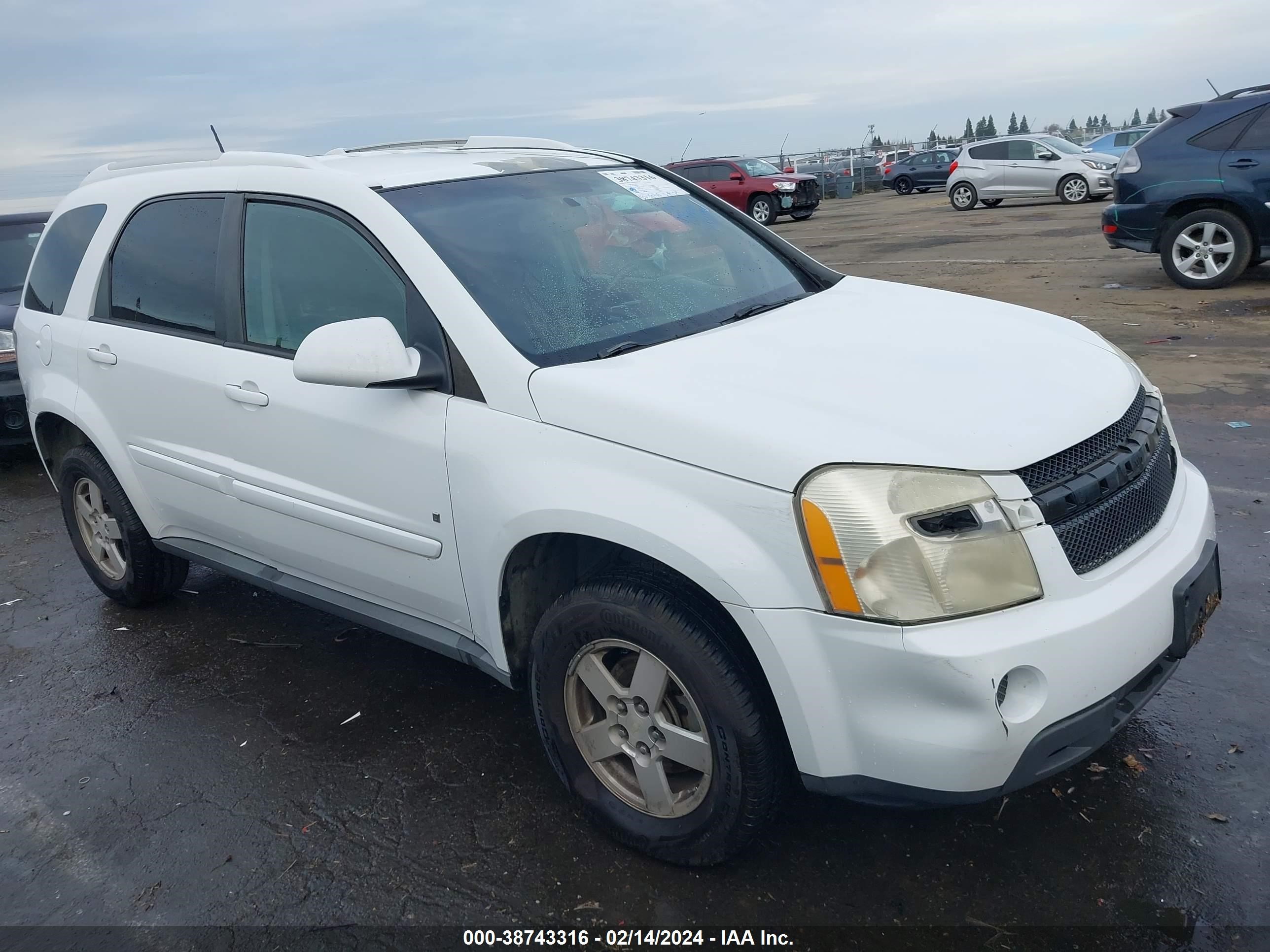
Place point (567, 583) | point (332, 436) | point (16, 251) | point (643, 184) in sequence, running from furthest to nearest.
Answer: point (16, 251), point (643, 184), point (332, 436), point (567, 583)

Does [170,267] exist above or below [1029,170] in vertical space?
above

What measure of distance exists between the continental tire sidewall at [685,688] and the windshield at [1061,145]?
2297cm

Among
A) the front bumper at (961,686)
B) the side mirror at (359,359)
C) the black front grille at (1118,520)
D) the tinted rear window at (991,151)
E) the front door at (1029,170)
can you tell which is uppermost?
the side mirror at (359,359)

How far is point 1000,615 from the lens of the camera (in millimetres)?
2162

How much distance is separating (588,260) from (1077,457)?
1550 millimetres

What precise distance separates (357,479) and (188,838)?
3.72 feet

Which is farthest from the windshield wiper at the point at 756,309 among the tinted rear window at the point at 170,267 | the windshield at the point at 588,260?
the tinted rear window at the point at 170,267

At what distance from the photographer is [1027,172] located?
22.6 m

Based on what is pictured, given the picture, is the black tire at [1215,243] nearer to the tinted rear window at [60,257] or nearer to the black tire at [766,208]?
the tinted rear window at [60,257]

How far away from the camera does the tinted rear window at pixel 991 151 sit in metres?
22.9

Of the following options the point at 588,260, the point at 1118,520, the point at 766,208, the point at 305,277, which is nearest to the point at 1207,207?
the point at 588,260

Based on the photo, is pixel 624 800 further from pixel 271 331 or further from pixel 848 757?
pixel 271 331

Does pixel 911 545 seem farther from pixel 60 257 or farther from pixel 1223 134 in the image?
pixel 1223 134

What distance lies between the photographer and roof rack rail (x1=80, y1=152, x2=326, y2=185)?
133 inches
